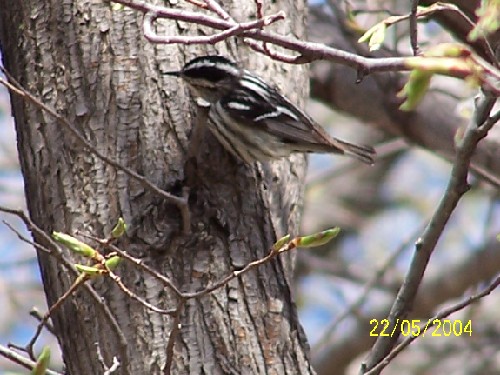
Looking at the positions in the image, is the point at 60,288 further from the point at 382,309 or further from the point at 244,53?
the point at 382,309

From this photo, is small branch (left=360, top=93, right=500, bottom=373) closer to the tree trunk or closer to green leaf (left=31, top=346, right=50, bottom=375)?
the tree trunk

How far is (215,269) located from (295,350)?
14.1 inches

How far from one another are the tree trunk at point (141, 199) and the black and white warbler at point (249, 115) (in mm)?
68

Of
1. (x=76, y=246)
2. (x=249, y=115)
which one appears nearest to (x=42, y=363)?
(x=76, y=246)

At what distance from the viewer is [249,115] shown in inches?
144

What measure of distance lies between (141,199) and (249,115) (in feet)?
2.90

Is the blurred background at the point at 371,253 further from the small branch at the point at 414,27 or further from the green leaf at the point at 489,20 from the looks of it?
the green leaf at the point at 489,20

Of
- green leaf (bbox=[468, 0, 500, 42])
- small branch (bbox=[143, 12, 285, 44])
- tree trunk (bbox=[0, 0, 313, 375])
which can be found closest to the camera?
green leaf (bbox=[468, 0, 500, 42])

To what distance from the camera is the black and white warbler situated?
3148 mm

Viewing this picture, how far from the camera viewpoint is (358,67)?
1902mm

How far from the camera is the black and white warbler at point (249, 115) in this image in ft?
10.3

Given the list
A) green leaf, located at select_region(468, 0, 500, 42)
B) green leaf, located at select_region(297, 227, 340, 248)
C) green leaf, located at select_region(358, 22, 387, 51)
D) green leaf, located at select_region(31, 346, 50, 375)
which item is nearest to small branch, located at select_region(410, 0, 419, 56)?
green leaf, located at select_region(358, 22, 387, 51)

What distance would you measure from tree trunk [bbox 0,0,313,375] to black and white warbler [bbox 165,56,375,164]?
68 millimetres

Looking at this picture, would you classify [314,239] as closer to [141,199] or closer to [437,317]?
[437,317]
